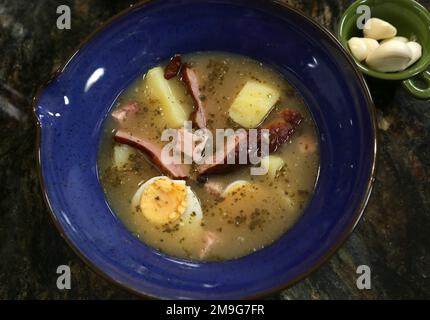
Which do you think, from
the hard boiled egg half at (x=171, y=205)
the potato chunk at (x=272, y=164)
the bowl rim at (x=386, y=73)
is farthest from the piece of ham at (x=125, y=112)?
the bowl rim at (x=386, y=73)

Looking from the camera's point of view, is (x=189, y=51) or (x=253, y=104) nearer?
(x=253, y=104)

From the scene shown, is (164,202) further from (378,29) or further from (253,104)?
(378,29)

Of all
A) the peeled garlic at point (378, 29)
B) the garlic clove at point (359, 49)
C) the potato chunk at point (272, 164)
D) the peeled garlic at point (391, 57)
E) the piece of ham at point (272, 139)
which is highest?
the peeled garlic at point (378, 29)

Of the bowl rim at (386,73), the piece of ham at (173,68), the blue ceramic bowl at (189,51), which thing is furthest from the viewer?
the piece of ham at (173,68)

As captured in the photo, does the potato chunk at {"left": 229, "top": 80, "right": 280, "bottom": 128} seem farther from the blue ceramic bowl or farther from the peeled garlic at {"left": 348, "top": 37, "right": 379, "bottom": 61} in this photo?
the peeled garlic at {"left": 348, "top": 37, "right": 379, "bottom": 61}

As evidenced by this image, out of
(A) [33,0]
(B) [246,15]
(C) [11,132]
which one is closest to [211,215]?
(B) [246,15]

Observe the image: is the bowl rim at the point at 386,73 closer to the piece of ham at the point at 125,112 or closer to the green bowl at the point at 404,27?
the green bowl at the point at 404,27

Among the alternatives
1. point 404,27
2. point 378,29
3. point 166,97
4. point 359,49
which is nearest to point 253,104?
point 166,97

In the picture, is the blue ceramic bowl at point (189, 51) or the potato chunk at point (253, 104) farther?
the potato chunk at point (253, 104)
